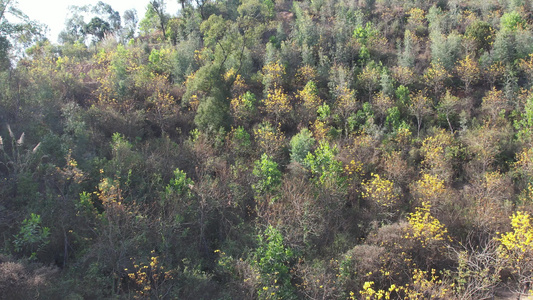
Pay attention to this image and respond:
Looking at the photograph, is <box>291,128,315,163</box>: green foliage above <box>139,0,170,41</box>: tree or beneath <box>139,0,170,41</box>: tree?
beneath

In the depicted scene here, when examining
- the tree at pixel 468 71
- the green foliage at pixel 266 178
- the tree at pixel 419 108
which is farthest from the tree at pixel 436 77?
the green foliage at pixel 266 178

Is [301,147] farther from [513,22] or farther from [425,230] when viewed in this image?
[513,22]

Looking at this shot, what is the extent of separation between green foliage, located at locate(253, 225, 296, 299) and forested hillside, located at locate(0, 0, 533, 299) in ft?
0.28

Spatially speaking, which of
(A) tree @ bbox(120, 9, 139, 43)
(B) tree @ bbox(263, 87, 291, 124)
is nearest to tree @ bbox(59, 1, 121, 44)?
(A) tree @ bbox(120, 9, 139, 43)

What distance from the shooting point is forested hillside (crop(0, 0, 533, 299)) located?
46.3 feet

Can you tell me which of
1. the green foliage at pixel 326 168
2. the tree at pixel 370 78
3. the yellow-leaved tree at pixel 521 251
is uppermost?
the tree at pixel 370 78

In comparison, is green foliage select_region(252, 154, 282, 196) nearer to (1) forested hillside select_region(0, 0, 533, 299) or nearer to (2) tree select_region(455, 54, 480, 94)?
(1) forested hillside select_region(0, 0, 533, 299)

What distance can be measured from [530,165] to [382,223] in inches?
444

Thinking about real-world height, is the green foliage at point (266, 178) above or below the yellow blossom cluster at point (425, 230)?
above

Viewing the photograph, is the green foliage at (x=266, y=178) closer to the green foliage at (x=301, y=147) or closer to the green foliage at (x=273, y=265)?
the green foliage at (x=301, y=147)

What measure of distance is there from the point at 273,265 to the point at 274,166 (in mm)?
6037

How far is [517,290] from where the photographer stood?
14.6 m

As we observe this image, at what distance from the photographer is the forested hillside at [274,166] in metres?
14.1

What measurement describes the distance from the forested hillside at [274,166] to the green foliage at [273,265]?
3.4 inches
